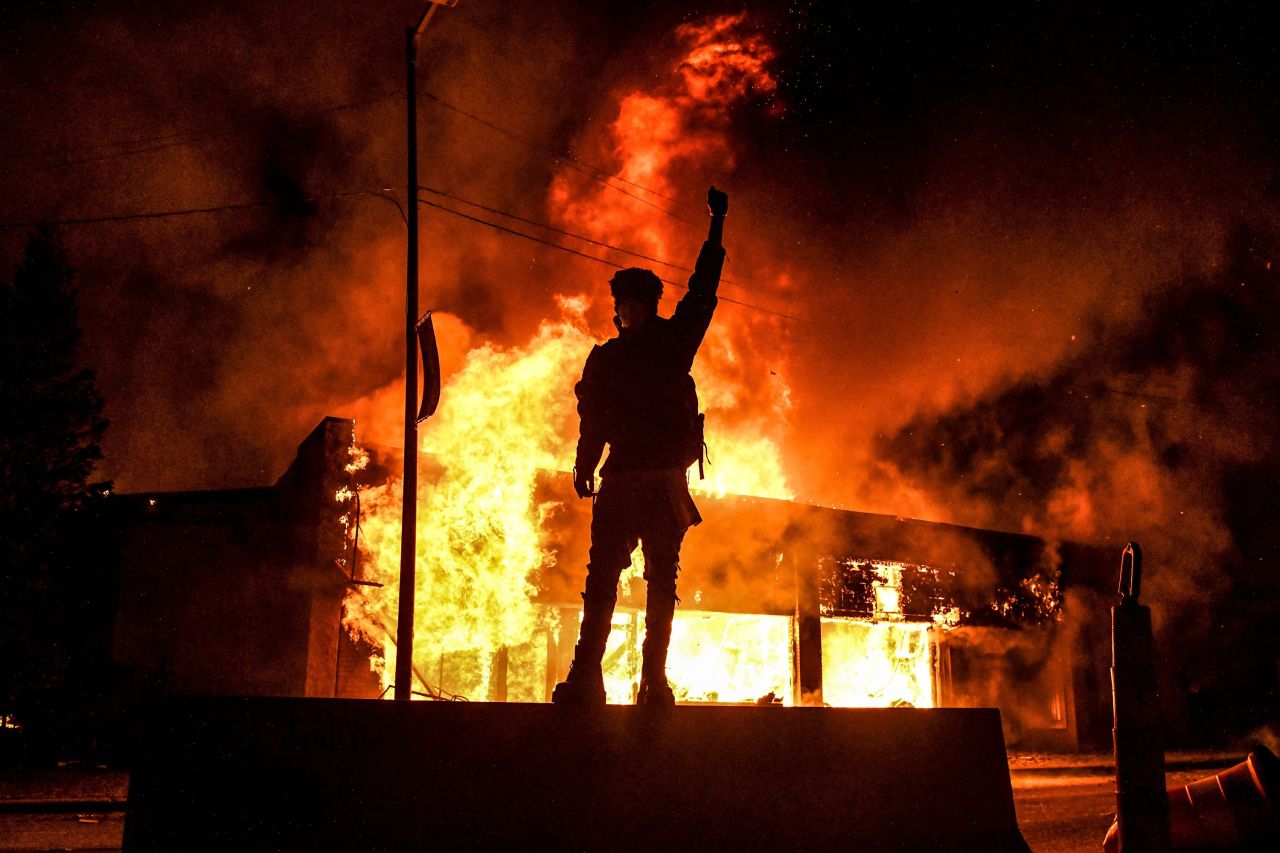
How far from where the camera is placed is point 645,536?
15.3 ft

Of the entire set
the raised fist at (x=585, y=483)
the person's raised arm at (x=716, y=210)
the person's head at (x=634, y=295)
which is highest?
the person's raised arm at (x=716, y=210)

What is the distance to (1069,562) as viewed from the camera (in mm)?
29047

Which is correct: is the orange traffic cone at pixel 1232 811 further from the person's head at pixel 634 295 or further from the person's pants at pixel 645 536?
the person's head at pixel 634 295

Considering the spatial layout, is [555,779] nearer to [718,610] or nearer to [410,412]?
[410,412]

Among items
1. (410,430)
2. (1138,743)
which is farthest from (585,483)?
(410,430)

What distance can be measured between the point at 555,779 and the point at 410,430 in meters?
10.7

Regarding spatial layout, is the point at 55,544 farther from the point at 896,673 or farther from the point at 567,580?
the point at 896,673

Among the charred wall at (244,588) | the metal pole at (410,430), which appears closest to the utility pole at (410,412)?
the metal pole at (410,430)

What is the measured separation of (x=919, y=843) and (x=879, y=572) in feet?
69.8

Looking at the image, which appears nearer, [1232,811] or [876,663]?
[1232,811]

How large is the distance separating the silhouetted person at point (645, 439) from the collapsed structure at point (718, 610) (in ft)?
41.5

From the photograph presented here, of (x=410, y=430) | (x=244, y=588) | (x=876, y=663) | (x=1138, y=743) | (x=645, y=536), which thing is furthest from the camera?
(x=876, y=663)

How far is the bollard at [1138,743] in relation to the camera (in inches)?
171

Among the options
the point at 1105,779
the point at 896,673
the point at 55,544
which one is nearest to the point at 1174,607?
the point at 896,673
